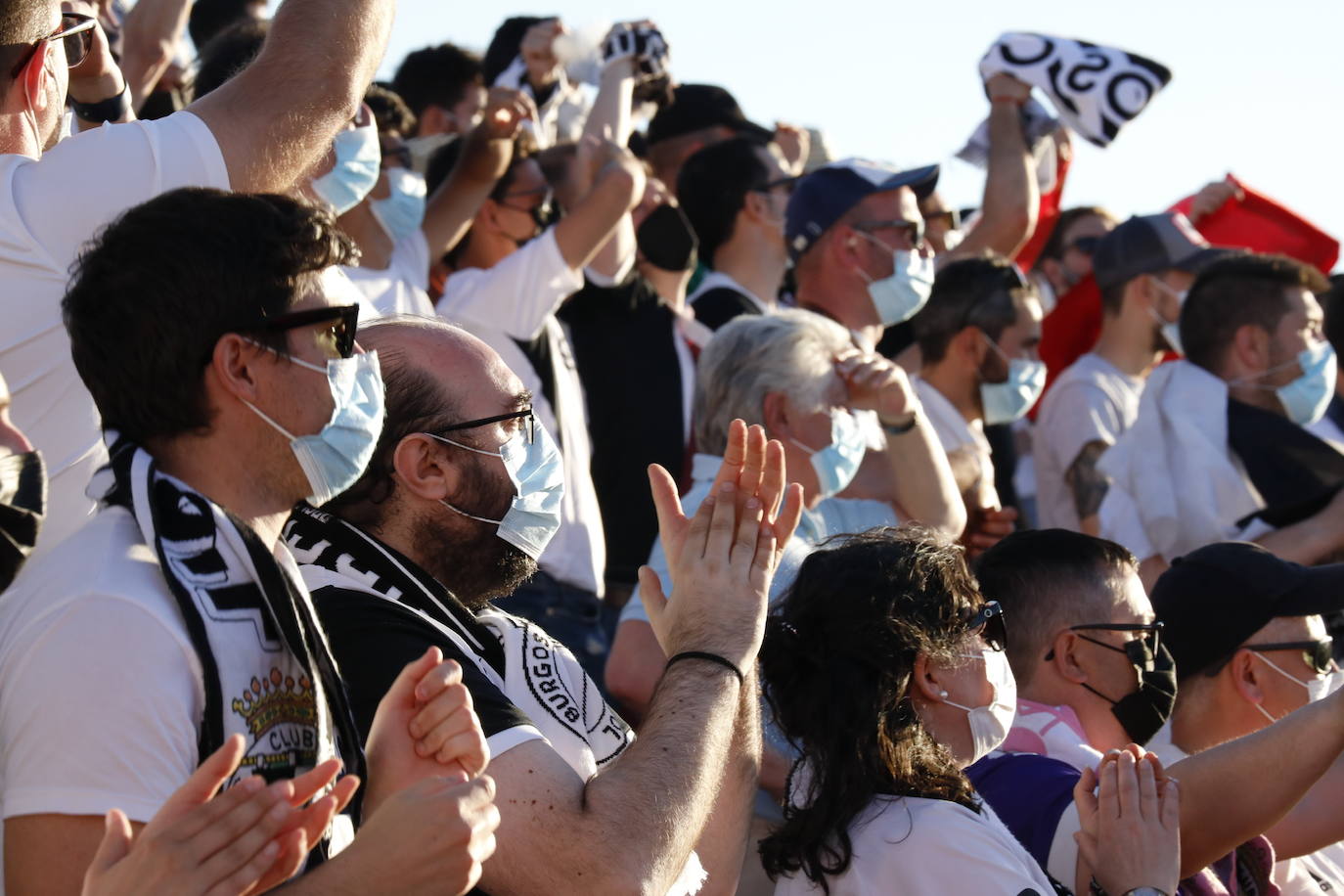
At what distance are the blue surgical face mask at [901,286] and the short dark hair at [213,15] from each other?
2795mm

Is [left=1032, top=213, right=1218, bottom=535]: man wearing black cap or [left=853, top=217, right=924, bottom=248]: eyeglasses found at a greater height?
[left=853, top=217, right=924, bottom=248]: eyeglasses

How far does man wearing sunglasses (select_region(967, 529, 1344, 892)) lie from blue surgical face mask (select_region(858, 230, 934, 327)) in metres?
2.22

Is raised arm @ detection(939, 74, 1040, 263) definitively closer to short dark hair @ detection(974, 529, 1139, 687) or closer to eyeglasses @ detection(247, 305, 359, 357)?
short dark hair @ detection(974, 529, 1139, 687)

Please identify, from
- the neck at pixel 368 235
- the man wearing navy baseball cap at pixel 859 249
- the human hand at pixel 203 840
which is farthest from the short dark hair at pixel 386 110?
the human hand at pixel 203 840

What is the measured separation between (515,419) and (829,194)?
3.57m

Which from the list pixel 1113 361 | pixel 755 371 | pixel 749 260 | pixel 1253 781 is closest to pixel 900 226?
pixel 749 260

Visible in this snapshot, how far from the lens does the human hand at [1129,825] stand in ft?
11.0

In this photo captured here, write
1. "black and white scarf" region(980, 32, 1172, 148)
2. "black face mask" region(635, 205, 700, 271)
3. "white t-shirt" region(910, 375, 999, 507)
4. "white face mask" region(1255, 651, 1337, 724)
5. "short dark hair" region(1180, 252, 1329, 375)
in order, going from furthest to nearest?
"black and white scarf" region(980, 32, 1172, 148) → "black face mask" region(635, 205, 700, 271) → "short dark hair" region(1180, 252, 1329, 375) → "white t-shirt" region(910, 375, 999, 507) → "white face mask" region(1255, 651, 1337, 724)

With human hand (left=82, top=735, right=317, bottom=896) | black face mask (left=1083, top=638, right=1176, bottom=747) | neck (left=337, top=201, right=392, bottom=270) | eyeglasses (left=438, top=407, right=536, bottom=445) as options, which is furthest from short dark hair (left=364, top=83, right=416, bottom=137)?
human hand (left=82, top=735, right=317, bottom=896)

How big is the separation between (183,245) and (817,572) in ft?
5.32

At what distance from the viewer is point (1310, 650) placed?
455 cm

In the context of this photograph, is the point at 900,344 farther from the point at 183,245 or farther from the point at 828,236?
the point at 183,245

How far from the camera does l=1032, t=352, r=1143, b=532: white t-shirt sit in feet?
23.0

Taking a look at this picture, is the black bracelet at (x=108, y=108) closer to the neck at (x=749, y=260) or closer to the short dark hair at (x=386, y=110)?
the short dark hair at (x=386, y=110)
